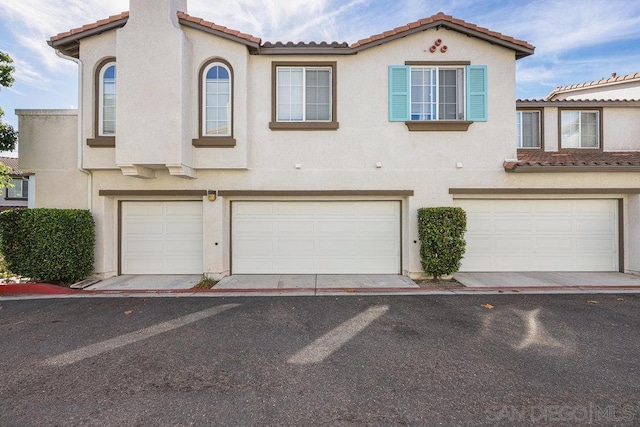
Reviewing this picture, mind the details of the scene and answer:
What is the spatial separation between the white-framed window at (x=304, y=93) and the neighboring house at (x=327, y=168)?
0.04 m

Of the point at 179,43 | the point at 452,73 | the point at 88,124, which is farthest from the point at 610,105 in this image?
the point at 88,124

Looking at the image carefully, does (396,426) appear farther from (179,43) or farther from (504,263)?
(179,43)

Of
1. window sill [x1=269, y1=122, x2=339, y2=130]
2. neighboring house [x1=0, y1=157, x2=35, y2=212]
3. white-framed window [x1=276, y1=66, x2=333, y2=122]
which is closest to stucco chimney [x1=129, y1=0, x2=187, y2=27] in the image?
white-framed window [x1=276, y1=66, x2=333, y2=122]

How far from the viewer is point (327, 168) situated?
815 centimetres

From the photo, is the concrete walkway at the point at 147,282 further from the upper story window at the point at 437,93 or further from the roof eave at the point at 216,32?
the upper story window at the point at 437,93

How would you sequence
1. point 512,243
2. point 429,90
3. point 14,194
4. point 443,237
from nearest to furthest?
point 443,237 → point 429,90 → point 512,243 → point 14,194

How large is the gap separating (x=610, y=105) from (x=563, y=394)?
1138 centimetres

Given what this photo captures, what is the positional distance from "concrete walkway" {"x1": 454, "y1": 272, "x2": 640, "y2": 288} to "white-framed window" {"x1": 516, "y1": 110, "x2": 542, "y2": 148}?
14.8ft

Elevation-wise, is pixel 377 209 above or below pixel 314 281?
above

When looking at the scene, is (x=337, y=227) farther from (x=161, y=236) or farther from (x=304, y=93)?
(x=161, y=236)

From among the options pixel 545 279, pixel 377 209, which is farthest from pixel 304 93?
pixel 545 279

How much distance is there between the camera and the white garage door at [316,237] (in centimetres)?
852

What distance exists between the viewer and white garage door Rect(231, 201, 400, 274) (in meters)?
8.52
